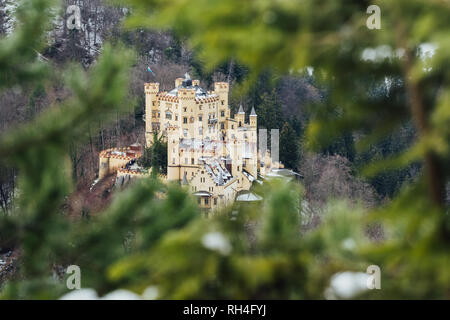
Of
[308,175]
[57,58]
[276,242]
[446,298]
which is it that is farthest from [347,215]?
[57,58]

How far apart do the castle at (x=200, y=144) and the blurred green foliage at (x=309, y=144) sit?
26.3 metres

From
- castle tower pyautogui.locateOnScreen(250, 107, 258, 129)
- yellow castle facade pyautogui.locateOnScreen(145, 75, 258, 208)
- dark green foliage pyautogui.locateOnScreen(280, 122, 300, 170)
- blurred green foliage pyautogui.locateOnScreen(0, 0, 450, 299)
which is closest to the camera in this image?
blurred green foliage pyautogui.locateOnScreen(0, 0, 450, 299)

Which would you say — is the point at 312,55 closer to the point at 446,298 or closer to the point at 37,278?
the point at 446,298

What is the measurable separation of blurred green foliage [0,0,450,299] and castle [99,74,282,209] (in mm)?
26348

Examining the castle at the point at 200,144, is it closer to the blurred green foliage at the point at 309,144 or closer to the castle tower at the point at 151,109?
the castle tower at the point at 151,109

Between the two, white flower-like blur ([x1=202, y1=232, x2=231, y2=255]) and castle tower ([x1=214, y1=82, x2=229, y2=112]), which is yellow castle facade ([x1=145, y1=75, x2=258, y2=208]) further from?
white flower-like blur ([x1=202, y1=232, x2=231, y2=255])

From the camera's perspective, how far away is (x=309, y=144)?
10.5 ft

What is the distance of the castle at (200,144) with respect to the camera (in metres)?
31.9

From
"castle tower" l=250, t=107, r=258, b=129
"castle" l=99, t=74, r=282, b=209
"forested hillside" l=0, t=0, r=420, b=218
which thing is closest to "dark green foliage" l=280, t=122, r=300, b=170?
"forested hillside" l=0, t=0, r=420, b=218

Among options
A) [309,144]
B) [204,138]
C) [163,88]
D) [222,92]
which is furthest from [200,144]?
[309,144]

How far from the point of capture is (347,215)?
2885 mm

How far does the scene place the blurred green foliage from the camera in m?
2.66

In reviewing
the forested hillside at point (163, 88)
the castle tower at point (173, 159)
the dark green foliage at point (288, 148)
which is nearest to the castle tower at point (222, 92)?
the forested hillside at point (163, 88)

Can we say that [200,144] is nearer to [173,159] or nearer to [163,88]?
[173,159]
